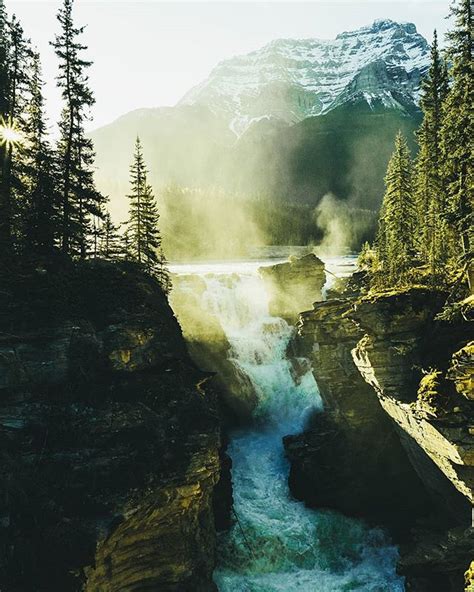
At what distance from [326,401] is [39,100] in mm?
29198

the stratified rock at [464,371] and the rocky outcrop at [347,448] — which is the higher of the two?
the stratified rock at [464,371]

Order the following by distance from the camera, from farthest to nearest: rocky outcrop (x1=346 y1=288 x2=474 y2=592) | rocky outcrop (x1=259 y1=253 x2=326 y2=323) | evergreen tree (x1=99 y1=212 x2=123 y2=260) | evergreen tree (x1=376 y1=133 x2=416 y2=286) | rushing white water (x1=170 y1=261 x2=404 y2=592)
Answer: rocky outcrop (x1=259 y1=253 x2=326 y2=323), evergreen tree (x1=376 y1=133 x2=416 y2=286), evergreen tree (x1=99 y1=212 x2=123 y2=260), rushing white water (x1=170 y1=261 x2=404 y2=592), rocky outcrop (x1=346 y1=288 x2=474 y2=592)

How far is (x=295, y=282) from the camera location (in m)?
50.0

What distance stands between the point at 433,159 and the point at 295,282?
18.3m

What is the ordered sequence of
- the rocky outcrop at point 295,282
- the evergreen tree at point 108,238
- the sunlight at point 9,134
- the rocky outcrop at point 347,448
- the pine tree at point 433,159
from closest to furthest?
the sunlight at point 9,134, the rocky outcrop at point 347,448, the pine tree at point 433,159, the evergreen tree at point 108,238, the rocky outcrop at point 295,282

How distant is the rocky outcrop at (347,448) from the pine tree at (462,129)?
885 centimetres

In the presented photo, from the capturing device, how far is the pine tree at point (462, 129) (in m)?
22.7

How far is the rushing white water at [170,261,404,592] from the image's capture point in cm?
2436

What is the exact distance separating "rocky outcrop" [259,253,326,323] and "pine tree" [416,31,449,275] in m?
12.0

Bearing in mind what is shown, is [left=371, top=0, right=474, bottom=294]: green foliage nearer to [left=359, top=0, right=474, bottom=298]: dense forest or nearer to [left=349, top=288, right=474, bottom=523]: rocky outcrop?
[left=359, top=0, right=474, bottom=298]: dense forest

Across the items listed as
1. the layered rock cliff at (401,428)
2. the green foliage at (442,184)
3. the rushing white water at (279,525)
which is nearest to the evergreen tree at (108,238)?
the rushing white water at (279,525)

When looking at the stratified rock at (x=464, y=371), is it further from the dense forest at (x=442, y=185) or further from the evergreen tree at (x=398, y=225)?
the evergreen tree at (x=398, y=225)

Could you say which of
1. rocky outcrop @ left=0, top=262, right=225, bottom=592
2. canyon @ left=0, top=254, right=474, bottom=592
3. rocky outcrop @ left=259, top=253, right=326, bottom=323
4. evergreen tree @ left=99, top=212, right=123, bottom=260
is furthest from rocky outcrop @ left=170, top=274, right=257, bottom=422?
rocky outcrop @ left=0, top=262, right=225, bottom=592

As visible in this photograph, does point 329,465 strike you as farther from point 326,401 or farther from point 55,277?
point 55,277
